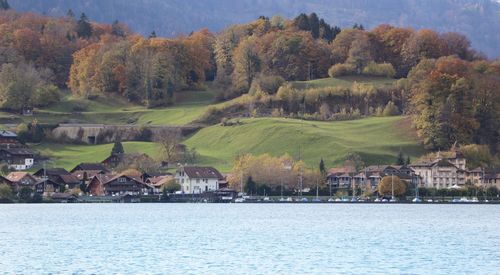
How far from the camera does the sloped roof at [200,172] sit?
13088 cm

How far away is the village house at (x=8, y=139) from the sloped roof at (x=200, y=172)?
2872 centimetres

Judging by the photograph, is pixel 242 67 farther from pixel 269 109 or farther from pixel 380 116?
pixel 380 116

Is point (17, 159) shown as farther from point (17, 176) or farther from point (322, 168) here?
point (322, 168)

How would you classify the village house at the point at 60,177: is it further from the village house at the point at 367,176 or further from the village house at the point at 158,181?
the village house at the point at 367,176

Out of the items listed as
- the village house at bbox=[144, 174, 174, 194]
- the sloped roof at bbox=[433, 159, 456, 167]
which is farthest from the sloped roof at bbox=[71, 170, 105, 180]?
the sloped roof at bbox=[433, 159, 456, 167]

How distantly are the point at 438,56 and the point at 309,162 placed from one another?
5394 centimetres

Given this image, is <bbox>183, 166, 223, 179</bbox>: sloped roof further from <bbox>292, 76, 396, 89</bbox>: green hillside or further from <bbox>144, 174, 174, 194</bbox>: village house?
<bbox>292, 76, 396, 89</bbox>: green hillside

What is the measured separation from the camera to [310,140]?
5487 inches

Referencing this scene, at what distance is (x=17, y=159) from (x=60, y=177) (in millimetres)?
12592

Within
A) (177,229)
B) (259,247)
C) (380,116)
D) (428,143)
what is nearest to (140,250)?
(259,247)

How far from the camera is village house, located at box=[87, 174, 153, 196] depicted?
13000 cm

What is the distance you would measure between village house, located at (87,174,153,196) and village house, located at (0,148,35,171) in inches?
510

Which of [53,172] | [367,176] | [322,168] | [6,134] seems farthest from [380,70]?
[53,172]

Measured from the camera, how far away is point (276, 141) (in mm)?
141000
